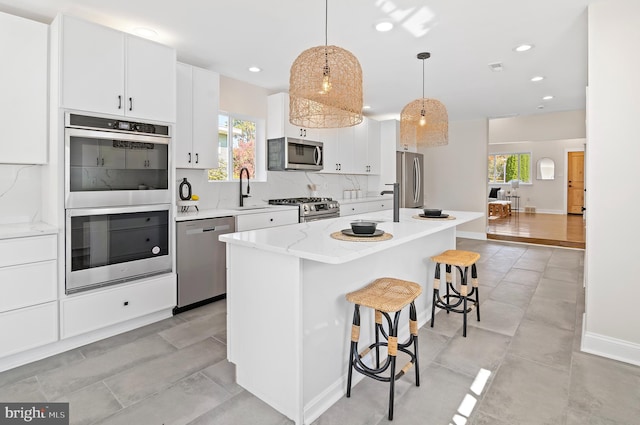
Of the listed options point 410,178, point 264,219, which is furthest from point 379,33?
point 410,178

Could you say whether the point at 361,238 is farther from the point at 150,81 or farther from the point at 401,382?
Result: the point at 150,81

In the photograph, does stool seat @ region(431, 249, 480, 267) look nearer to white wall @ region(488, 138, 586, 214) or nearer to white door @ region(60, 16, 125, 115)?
white door @ region(60, 16, 125, 115)

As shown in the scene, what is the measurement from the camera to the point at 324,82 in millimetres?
2234

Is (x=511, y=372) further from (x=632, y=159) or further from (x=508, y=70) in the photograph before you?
(x=508, y=70)

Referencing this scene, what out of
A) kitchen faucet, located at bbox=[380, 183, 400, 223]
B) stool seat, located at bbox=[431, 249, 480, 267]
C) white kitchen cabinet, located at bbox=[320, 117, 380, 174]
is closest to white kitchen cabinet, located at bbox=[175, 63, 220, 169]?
white kitchen cabinet, located at bbox=[320, 117, 380, 174]

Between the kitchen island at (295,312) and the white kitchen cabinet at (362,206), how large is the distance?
317 centimetres

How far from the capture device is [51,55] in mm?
2619

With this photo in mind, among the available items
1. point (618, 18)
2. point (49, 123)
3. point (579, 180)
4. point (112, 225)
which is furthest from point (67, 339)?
point (579, 180)

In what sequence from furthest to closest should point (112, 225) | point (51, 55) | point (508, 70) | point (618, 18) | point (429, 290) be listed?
point (508, 70), point (429, 290), point (112, 225), point (51, 55), point (618, 18)

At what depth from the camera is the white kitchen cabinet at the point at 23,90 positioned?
2.46 metres

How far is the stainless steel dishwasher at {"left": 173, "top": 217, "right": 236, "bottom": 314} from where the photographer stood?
3.27 m

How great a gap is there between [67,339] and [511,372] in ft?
10.3

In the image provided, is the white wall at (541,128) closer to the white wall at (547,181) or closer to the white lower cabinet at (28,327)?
the white wall at (547,181)

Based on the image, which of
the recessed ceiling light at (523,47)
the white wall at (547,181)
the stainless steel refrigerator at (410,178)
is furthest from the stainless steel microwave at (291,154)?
the white wall at (547,181)
